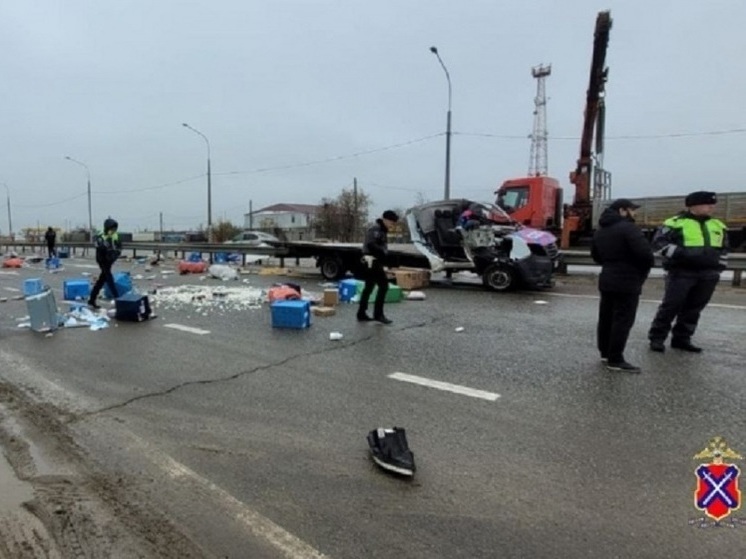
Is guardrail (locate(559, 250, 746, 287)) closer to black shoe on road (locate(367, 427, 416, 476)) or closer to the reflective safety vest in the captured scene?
the reflective safety vest

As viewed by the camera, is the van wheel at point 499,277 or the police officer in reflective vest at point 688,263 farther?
the van wheel at point 499,277

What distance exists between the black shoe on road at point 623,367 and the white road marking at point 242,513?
4.18 m

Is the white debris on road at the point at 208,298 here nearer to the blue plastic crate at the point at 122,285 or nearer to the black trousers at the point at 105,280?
the blue plastic crate at the point at 122,285

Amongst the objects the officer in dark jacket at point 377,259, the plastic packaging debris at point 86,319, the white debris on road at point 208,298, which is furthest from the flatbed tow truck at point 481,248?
the plastic packaging debris at point 86,319

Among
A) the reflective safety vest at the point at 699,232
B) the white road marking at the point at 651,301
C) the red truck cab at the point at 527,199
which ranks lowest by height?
the white road marking at the point at 651,301

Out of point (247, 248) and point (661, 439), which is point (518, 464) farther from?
point (247, 248)

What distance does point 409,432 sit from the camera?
413cm

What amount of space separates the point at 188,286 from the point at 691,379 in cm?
1213

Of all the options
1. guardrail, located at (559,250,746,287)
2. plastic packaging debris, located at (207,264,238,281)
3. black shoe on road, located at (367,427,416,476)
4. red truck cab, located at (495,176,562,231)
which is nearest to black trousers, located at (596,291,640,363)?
black shoe on road, located at (367,427,416,476)

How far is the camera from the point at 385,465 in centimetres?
349

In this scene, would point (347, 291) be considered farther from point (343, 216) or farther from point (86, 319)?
point (343, 216)

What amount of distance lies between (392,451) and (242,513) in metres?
1.03
